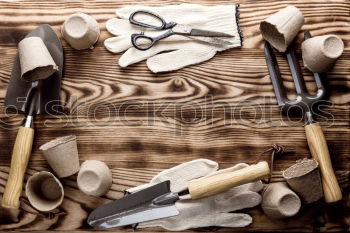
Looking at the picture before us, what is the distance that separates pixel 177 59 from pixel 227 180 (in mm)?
362

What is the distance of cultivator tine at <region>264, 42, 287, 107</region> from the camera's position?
1.33 metres

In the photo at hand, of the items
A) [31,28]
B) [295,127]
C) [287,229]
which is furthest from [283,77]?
[31,28]

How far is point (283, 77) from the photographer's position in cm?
135

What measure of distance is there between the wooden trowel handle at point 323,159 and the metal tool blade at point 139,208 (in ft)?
1.24

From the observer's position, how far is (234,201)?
129 centimetres

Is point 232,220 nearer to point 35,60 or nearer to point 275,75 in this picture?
point 275,75

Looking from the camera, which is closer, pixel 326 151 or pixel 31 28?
pixel 326 151

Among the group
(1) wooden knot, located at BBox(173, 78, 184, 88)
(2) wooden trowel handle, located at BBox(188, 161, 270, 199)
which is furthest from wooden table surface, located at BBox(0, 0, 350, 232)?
(2) wooden trowel handle, located at BBox(188, 161, 270, 199)

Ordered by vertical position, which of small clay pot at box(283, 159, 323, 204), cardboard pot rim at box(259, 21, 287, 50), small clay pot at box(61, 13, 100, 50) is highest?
small clay pot at box(61, 13, 100, 50)

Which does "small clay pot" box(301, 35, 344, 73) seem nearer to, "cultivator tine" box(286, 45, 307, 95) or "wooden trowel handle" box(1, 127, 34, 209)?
"cultivator tine" box(286, 45, 307, 95)

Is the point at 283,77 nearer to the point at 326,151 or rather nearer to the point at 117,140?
the point at 326,151

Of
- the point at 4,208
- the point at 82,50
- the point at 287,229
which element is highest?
the point at 82,50

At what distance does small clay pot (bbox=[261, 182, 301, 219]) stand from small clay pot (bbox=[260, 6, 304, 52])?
1.23 feet

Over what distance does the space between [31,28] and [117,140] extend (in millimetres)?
396
